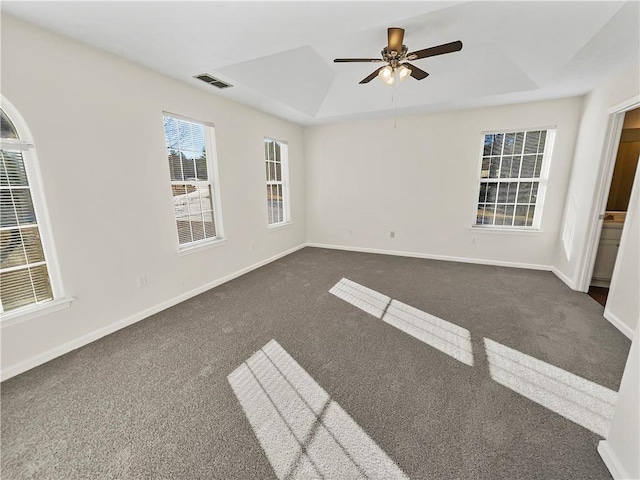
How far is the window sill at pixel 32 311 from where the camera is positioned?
1924mm

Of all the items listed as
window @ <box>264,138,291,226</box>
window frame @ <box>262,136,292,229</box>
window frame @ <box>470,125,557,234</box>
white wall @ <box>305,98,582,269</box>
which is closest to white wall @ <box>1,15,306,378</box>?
window @ <box>264,138,291,226</box>

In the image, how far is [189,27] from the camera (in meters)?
1.98

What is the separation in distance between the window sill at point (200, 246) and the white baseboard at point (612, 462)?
3.73 meters

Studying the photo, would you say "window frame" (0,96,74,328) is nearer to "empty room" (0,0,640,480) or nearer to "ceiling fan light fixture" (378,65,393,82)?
"empty room" (0,0,640,480)

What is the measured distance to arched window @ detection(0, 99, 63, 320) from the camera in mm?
1912

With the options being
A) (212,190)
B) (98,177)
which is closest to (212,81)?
(212,190)

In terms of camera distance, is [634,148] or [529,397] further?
[634,148]

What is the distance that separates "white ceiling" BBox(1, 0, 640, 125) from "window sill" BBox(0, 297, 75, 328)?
2115 millimetres

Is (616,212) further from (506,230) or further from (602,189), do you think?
(506,230)

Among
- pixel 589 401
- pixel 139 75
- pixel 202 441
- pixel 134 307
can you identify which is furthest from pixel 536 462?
pixel 139 75

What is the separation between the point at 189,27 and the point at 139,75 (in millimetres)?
1008

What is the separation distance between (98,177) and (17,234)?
0.71m

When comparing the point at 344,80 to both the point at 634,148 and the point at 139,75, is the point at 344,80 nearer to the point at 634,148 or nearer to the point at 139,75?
the point at 139,75

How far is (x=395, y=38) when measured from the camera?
2.18 metres
